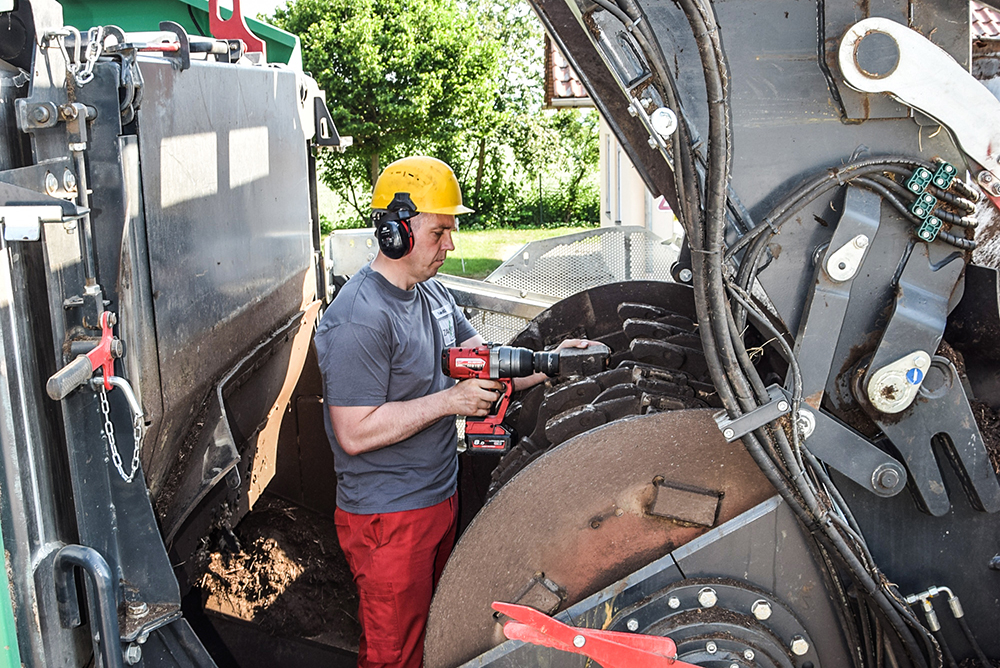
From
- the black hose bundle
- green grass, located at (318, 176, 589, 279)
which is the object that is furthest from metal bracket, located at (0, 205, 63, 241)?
green grass, located at (318, 176, 589, 279)

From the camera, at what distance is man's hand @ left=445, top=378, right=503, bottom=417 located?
2.63 meters

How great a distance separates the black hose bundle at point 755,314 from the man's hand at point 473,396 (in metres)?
0.93

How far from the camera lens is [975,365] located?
2.11 metres

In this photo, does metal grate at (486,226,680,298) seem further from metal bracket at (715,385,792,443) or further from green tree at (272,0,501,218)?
green tree at (272,0,501,218)

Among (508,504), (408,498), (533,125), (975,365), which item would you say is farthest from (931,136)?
(533,125)

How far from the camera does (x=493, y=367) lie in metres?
2.61

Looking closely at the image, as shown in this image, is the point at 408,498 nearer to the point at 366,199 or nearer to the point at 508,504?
the point at 508,504

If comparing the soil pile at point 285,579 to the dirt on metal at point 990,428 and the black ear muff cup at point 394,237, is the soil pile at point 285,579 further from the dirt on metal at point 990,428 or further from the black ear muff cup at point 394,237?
the dirt on metal at point 990,428

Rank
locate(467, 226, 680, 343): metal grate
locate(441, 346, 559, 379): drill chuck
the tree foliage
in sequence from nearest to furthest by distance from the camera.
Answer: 1. locate(441, 346, 559, 379): drill chuck
2. locate(467, 226, 680, 343): metal grate
3. the tree foliage

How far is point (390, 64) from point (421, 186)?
55.6ft

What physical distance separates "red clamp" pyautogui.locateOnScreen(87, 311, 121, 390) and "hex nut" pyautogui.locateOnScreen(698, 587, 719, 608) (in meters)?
1.40

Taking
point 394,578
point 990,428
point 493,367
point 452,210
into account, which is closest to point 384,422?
point 493,367

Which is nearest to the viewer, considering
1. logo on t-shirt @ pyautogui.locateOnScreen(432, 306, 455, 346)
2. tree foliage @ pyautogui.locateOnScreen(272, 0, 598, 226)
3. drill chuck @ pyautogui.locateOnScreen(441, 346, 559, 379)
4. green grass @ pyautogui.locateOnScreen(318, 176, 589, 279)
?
drill chuck @ pyautogui.locateOnScreen(441, 346, 559, 379)

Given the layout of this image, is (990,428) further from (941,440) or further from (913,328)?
(913,328)
